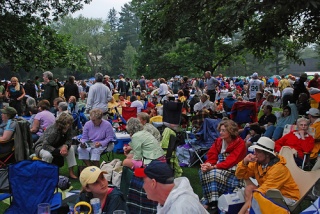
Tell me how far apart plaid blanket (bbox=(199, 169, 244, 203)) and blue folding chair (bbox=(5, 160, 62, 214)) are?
1828mm

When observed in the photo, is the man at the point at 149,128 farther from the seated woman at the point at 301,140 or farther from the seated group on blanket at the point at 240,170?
the seated woman at the point at 301,140

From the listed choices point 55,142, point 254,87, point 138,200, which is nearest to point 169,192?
point 138,200

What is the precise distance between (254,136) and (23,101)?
325 inches

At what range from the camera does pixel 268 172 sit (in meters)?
4.21

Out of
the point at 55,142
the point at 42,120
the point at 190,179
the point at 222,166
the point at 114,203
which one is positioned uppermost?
the point at 42,120

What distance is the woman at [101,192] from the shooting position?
143 inches

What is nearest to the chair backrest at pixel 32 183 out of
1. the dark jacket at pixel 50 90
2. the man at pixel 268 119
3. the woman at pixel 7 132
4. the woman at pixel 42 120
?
the woman at pixel 7 132

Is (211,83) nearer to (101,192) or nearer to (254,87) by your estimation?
(254,87)

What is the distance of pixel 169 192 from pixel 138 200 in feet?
5.71

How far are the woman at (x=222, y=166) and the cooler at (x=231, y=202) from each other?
0.31 meters

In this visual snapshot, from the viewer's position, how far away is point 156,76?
37.3m

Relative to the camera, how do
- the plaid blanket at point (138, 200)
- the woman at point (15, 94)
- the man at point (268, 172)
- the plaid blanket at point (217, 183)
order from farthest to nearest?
the woman at point (15, 94) → the plaid blanket at point (217, 183) → the plaid blanket at point (138, 200) → the man at point (268, 172)

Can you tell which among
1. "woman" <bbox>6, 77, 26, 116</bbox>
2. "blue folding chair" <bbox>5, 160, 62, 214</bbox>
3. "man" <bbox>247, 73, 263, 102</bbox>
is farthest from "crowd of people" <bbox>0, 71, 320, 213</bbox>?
"man" <bbox>247, 73, 263, 102</bbox>

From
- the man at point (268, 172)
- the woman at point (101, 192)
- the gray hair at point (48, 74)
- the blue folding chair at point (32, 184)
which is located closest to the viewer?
the woman at point (101, 192)
